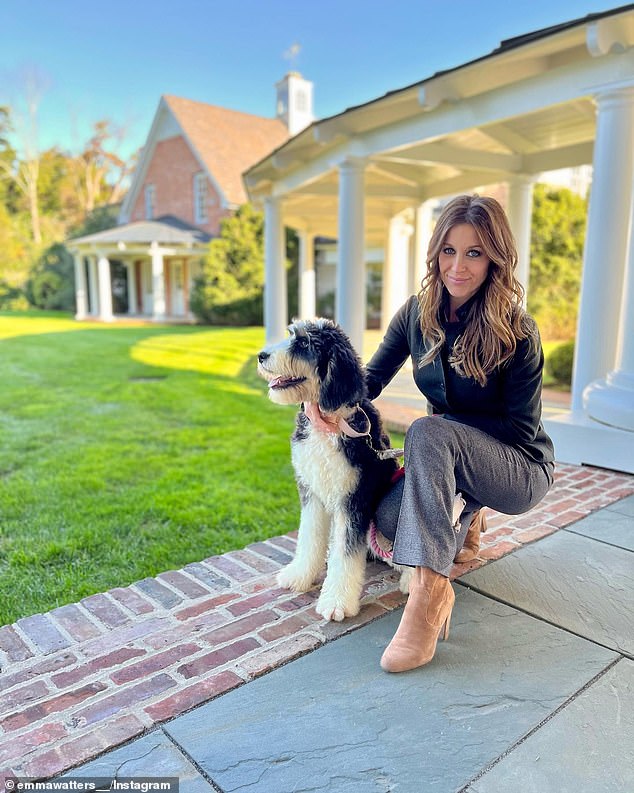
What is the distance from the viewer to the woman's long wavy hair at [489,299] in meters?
2.14

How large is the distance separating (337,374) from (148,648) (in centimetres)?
124

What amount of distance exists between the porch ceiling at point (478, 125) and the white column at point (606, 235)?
0.26 m

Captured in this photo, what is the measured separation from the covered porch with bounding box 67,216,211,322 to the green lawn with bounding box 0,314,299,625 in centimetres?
1261

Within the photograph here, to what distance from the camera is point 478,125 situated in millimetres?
5344

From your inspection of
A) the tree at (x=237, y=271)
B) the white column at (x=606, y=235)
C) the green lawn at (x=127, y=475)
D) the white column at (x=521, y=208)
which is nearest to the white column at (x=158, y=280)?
the tree at (x=237, y=271)

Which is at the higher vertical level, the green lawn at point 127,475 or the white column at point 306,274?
the white column at point 306,274

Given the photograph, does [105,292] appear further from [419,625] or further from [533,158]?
[419,625]

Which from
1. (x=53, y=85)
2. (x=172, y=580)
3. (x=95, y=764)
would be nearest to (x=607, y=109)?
(x=172, y=580)

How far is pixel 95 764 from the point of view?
5.48 feet

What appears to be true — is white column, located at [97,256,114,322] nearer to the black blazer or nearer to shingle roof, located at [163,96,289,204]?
shingle roof, located at [163,96,289,204]

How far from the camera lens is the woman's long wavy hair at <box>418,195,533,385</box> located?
214 cm

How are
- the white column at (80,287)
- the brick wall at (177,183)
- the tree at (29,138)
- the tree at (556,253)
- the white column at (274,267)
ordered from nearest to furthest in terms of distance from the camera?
the white column at (274,267) < the tree at (556,253) < the brick wall at (177,183) < the white column at (80,287) < the tree at (29,138)

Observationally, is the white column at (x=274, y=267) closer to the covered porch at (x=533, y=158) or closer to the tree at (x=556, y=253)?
the covered porch at (x=533, y=158)

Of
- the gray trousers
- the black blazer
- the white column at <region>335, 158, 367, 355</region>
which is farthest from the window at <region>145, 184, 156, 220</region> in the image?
the gray trousers
